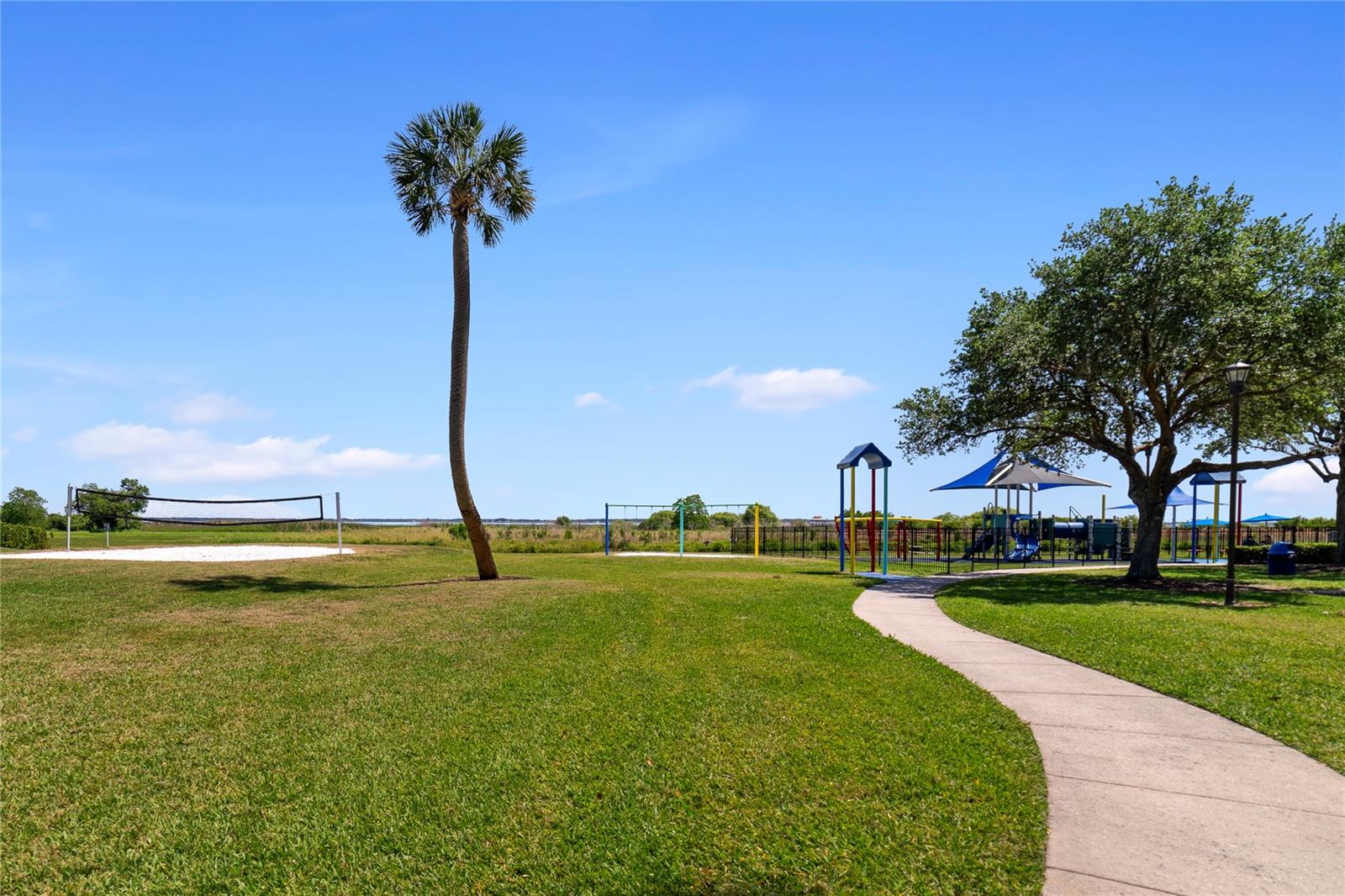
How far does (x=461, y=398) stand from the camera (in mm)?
16578

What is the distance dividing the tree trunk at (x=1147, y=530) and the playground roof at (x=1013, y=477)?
6.44 metres

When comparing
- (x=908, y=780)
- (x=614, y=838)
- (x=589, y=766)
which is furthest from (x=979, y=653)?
(x=614, y=838)

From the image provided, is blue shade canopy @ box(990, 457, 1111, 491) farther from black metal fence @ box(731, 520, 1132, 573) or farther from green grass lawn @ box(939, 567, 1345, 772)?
green grass lawn @ box(939, 567, 1345, 772)

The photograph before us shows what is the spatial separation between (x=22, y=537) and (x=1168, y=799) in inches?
1209

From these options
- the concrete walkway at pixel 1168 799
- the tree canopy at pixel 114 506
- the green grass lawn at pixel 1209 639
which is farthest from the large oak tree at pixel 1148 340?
the tree canopy at pixel 114 506

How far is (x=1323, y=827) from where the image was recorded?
4.18 m

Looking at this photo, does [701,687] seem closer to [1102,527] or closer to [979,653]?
[979,653]

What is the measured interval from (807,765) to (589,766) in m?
1.40

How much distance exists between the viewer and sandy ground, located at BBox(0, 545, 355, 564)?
62.6 ft

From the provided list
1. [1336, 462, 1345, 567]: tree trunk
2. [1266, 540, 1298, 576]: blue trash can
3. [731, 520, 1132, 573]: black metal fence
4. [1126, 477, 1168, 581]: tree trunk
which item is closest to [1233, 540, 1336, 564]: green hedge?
[1336, 462, 1345, 567]: tree trunk

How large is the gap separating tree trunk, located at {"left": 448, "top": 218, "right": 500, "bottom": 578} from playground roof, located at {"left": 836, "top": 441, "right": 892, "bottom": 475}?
998 centimetres

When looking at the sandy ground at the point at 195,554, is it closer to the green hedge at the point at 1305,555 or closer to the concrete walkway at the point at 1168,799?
the concrete walkway at the point at 1168,799

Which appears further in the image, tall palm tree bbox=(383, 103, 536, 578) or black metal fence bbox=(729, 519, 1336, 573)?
black metal fence bbox=(729, 519, 1336, 573)

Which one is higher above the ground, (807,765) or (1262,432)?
(1262,432)
